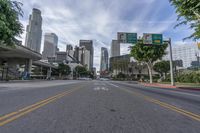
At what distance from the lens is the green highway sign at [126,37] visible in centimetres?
2619

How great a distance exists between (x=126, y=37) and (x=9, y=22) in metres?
19.3

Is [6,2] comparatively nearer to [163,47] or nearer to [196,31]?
[196,31]

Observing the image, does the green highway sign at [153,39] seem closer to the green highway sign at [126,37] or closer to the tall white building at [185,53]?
the green highway sign at [126,37]

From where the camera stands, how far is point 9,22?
1076cm

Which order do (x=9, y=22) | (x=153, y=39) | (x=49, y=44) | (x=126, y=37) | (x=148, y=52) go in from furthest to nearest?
(x=49, y=44)
(x=148, y=52)
(x=126, y=37)
(x=153, y=39)
(x=9, y=22)

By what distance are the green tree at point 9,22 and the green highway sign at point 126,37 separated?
A: 17321 millimetres

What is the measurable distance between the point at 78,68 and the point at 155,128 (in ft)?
372

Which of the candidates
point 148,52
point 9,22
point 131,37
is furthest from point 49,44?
point 9,22

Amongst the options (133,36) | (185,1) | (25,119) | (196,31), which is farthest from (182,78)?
(25,119)

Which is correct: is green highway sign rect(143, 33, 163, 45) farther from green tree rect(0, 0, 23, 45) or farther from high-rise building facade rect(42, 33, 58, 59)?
high-rise building facade rect(42, 33, 58, 59)

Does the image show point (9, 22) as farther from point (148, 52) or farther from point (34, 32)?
point (34, 32)

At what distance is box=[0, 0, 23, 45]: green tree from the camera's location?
9.65 m

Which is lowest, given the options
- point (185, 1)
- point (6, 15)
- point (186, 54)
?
point (6, 15)

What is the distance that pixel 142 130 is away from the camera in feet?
11.0
